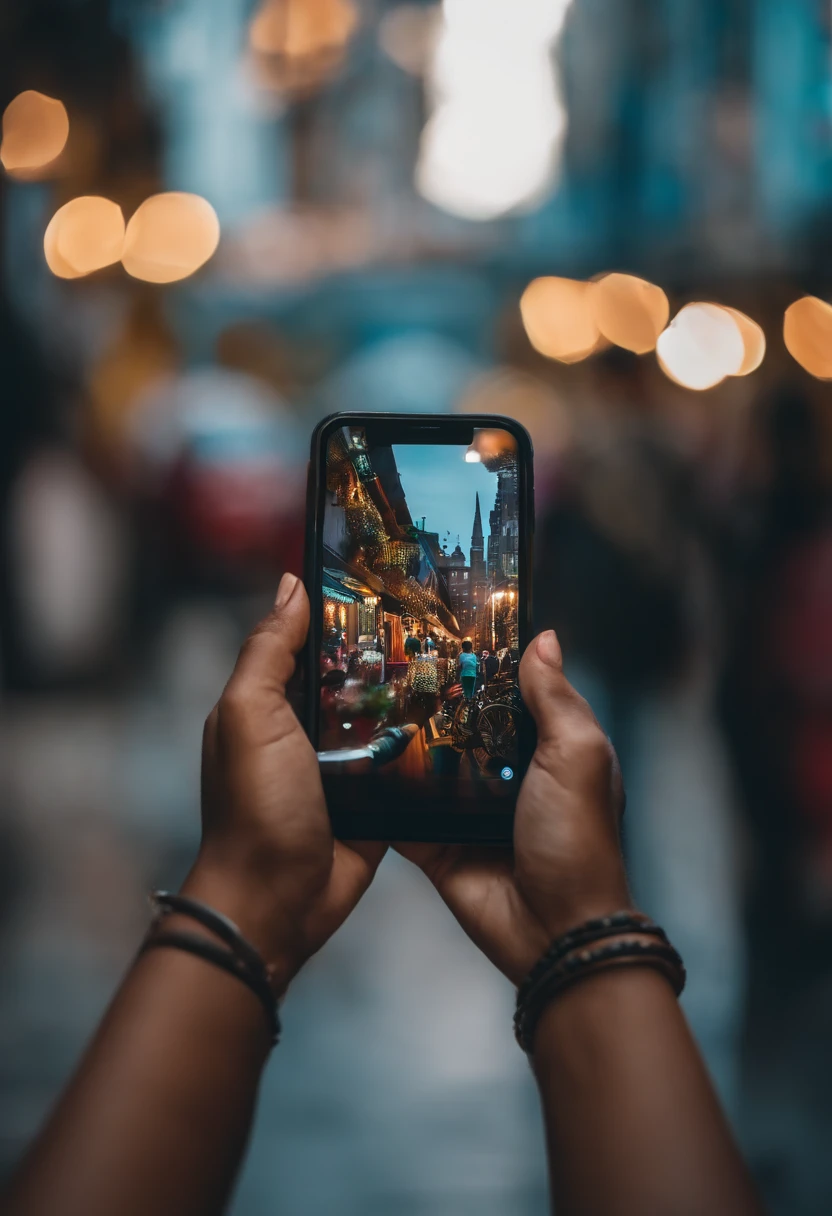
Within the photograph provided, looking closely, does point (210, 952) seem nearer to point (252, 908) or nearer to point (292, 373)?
point (252, 908)

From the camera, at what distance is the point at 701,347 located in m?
2.24

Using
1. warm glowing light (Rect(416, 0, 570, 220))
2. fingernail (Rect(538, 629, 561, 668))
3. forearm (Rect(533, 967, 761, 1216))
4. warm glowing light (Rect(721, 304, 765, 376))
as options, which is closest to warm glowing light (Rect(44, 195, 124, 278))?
warm glowing light (Rect(416, 0, 570, 220))

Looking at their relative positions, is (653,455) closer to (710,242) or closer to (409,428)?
(710,242)

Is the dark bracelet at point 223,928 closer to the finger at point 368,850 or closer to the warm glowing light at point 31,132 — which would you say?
the finger at point 368,850

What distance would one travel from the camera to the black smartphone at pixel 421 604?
24.4 inches

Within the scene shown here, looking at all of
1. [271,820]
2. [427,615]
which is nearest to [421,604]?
[427,615]

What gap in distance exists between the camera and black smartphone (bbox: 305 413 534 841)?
0.62 meters

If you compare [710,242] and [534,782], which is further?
[710,242]

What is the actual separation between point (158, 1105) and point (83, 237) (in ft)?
8.69

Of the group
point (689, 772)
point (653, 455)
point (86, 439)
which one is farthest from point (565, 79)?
point (689, 772)

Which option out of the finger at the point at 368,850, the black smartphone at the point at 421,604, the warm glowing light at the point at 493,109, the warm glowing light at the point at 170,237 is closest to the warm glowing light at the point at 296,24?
the warm glowing light at the point at 493,109

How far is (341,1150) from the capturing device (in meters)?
0.99

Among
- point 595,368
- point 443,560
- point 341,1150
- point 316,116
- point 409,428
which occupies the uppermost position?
point 316,116

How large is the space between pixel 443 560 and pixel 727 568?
46.1 inches
